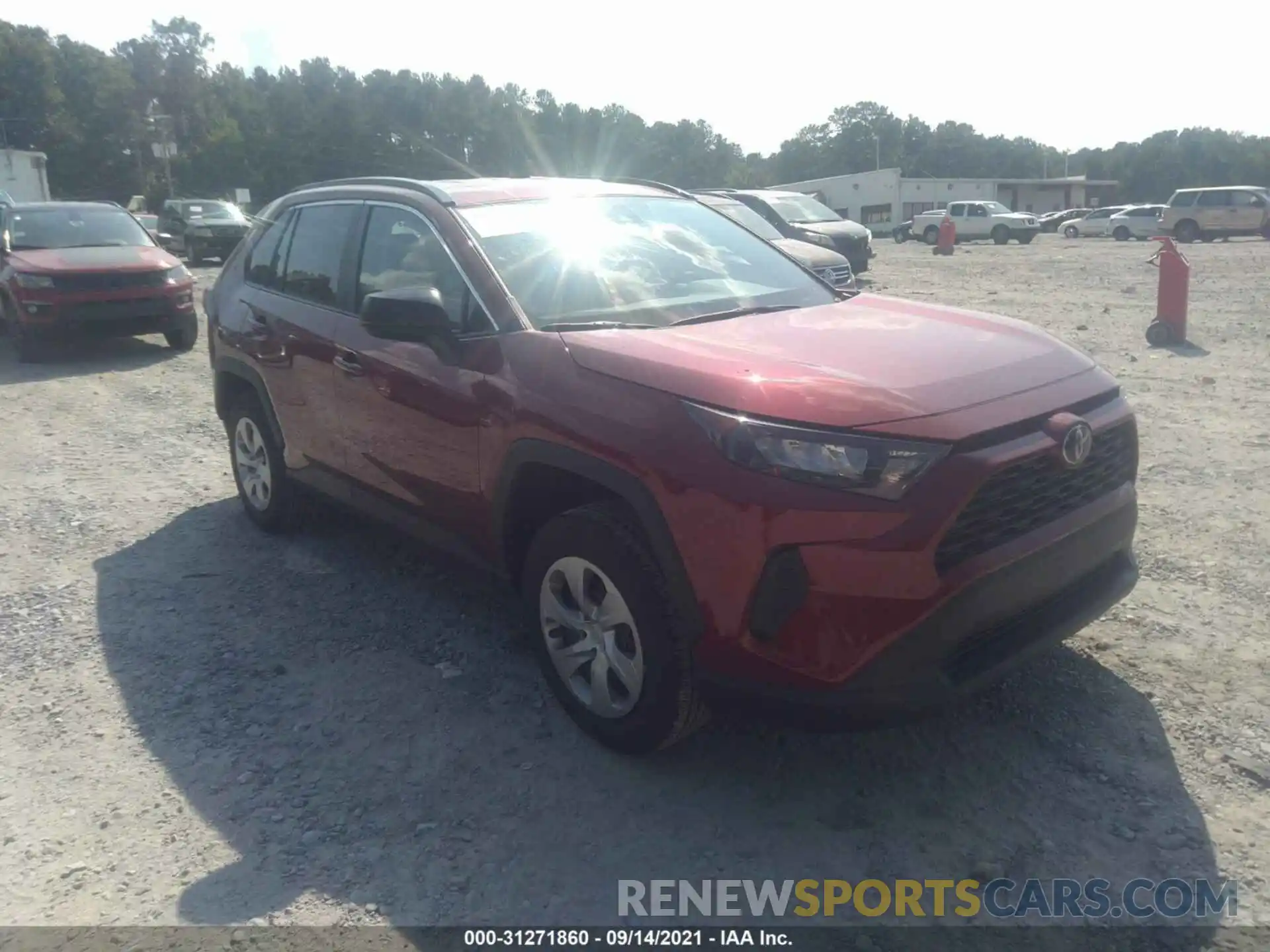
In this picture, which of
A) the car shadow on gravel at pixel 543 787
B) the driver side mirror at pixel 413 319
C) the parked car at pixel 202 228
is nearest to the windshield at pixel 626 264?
the driver side mirror at pixel 413 319

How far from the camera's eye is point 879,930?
270 centimetres

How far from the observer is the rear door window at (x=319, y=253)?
4852mm

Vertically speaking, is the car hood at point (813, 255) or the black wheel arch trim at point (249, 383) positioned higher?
the car hood at point (813, 255)

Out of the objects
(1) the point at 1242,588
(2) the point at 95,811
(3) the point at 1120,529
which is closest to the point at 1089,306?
(1) the point at 1242,588

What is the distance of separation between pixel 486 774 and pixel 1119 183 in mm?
102887

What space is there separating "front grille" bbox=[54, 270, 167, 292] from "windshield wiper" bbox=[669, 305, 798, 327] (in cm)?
963

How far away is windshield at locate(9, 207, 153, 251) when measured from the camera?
12133mm

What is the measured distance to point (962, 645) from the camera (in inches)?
114

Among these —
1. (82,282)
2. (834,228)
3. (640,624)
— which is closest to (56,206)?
(82,282)

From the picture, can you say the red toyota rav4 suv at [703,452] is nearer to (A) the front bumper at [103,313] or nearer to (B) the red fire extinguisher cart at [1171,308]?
(B) the red fire extinguisher cart at [1171,308]

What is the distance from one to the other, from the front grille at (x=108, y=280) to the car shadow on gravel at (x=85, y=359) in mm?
815

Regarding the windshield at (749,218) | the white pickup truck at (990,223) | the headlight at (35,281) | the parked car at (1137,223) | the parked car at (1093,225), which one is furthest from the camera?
the parked car at (1093,225)

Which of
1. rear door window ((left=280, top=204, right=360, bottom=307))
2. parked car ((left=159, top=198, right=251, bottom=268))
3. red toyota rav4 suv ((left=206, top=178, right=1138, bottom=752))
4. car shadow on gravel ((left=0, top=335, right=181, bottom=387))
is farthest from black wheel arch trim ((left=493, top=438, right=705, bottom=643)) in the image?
parked car ((left=159, top=198, right=251, bottom=268))

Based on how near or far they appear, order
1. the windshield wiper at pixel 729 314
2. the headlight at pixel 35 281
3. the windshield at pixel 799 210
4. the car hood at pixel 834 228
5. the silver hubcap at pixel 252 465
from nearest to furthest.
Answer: the windshield wiper at pixel 729 314 < the silver hubcap at pixel 252 465 < the headlight at pixel 35 281 < the car hood at pixel 834 228 < the windshield at pixel 799 210
